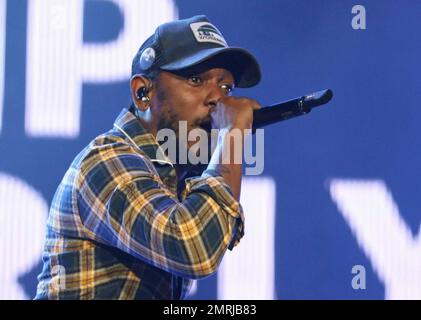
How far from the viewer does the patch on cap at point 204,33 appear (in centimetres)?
129

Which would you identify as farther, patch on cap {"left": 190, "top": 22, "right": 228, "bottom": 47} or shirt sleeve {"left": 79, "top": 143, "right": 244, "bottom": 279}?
patch on cap {"left": 190, "top": 22, "right": 228, "bottom": 47}

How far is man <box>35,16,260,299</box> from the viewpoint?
103cm

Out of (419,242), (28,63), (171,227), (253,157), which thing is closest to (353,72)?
(253,157)

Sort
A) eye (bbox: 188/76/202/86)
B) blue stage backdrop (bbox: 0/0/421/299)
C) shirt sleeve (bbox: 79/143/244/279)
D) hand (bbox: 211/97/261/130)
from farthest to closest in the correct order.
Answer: blue stage backdrop (bbox: 0/0/421/299) → eye (bbox: 188/76/202/86) → hand (bbox: 211/97/261/130) → shirt sleeve (bbox: 79/143/244/279)

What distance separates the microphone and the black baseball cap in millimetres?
137

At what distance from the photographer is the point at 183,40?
1.29 metres

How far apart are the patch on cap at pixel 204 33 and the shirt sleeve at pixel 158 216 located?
1.00 ft
